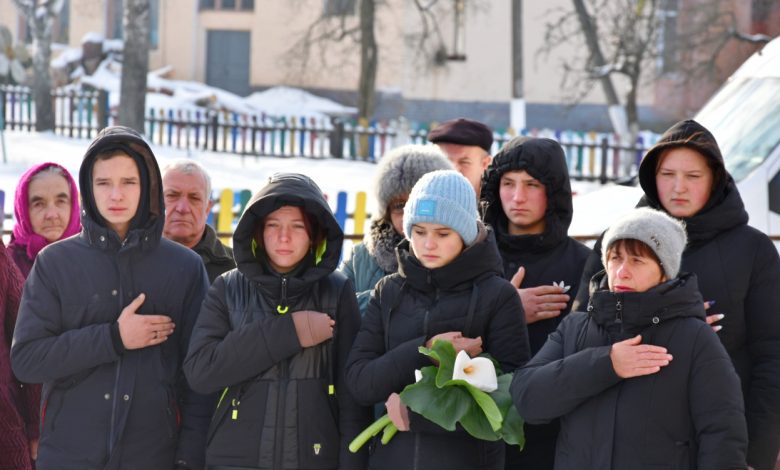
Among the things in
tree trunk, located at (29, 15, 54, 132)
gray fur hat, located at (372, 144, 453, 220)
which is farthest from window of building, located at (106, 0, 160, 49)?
gray fur hat, located at (372, 144, 453, 220)

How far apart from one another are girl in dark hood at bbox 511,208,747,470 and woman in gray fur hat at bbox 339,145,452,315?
1.02 m

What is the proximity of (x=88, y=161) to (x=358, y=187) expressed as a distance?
703 inches

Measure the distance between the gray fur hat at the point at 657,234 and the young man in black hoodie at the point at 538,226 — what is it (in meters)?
0.78

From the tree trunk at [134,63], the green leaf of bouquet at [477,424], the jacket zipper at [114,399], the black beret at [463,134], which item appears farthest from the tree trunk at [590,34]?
the green leaf of bouquet at [477,424]

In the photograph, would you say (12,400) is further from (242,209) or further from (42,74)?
(42,74)

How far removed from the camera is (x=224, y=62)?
37062 mm

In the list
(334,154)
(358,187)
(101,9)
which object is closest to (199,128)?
(334,154)

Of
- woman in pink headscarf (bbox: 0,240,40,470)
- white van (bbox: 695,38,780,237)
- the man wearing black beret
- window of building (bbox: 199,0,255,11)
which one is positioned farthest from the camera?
window of building (bbox: 199,0,255,11)

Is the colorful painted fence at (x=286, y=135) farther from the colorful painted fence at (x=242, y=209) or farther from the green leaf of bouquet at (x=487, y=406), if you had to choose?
the green leaf of bouquet at (x=487, y=406)

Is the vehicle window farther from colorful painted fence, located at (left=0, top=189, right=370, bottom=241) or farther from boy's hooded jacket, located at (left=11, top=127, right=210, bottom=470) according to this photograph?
boy's hooded jacket, located at (left=11, top=127, right=210, bottom=470)

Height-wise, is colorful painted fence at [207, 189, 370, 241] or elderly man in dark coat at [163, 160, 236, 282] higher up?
elderly man in dark coat at [163, 160, 236, 282]

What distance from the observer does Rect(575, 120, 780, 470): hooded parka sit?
4152mm

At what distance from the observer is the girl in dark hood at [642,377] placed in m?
→ 3.68

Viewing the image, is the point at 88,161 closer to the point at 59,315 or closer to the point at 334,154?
the point at 59,315
